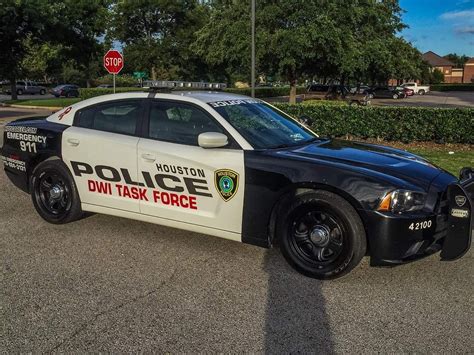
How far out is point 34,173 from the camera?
5504 millimetres

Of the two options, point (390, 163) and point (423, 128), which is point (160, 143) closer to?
point (390, 163)

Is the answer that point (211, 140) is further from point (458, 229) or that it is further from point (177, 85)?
point (458, 229)

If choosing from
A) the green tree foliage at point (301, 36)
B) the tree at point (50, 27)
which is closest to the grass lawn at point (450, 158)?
the green tree foliage at point (301, 36)

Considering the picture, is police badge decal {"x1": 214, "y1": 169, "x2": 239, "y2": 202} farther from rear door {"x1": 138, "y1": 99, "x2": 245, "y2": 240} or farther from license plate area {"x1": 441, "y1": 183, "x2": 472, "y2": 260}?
license plate area {"x1": 441, "y1": 183, "x2": 472, "y2": 260}

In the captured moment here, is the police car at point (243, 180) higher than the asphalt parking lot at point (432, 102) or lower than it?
lower

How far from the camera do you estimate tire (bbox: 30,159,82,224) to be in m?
5.29

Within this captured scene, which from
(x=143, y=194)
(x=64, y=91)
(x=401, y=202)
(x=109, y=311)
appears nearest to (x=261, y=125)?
(x=143, y=194)

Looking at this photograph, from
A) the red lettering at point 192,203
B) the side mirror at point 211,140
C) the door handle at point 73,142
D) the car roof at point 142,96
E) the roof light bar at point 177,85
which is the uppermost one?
the roof light bar at point 177,85

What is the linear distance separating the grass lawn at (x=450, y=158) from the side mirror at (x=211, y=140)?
5.94 meters

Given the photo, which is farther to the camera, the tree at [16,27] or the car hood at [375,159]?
the tree at [16,27]

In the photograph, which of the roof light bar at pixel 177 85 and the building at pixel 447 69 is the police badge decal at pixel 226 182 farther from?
the building at pixel 447 69

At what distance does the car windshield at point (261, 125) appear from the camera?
4594 mm

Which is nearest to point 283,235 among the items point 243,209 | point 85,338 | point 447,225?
point 243,209

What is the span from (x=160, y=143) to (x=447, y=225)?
262cm
